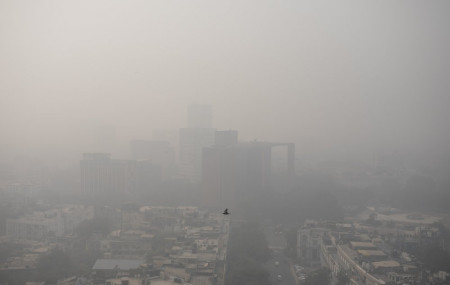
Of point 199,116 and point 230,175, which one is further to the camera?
point 199,116

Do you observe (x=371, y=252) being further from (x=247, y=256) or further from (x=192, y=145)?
(x=192, y=145)

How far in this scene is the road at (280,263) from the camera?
686 centimetres

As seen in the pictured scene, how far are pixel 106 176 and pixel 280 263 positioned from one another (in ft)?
26.2

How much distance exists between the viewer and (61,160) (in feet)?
54.9

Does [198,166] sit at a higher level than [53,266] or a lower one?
higher

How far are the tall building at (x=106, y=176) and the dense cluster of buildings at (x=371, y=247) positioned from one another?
6880mm

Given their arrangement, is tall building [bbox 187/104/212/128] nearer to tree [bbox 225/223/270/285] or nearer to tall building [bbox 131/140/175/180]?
tall building [bbox 131/140/175/180]

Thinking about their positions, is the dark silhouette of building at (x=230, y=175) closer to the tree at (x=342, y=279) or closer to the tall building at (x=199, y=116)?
the tall building at (x=199, y=116)

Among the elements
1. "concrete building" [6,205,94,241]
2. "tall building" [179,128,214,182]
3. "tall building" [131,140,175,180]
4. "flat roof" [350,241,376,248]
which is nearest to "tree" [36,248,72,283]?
"concrete building" [6,205,94,241]

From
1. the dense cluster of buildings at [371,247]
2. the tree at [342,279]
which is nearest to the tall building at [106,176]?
the dense cluster of buildings at [371,247]

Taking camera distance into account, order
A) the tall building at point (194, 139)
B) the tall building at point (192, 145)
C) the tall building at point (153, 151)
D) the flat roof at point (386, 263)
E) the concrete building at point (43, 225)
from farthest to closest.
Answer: the tall building at point (153, 151) → the tall building at point (192, 145) → the tall building at point (194, 139) → the concrete building at point (43, 225) → the flat roof at point (386, 263)

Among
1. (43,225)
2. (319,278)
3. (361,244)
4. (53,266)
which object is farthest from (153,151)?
(319,278)

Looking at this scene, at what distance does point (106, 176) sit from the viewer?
14.5 metres

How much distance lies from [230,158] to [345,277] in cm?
723
